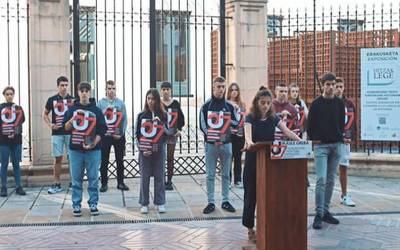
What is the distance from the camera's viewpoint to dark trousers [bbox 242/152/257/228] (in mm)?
6301

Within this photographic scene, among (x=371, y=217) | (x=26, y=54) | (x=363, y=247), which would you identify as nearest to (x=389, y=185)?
(x=371, y=217)

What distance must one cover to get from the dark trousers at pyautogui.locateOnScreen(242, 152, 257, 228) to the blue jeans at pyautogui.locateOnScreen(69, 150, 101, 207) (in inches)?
97.1

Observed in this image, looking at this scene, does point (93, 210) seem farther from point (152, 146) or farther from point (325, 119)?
point (325, 119)

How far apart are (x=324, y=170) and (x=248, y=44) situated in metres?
4.46

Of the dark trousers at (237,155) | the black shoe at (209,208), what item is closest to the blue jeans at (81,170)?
the black shoe at (209,208)

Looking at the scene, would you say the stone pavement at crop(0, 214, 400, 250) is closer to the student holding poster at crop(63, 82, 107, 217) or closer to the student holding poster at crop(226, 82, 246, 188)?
the student holding poster at crop(63, 82, 107, 217)

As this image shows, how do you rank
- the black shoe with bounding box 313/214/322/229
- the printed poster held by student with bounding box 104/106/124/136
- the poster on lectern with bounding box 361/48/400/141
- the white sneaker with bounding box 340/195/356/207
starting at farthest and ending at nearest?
the poster on lectern with bounding box 361/48/400/141, the printed poster held by student with bounding box 104/106/124/136, the white sneaker with bounding box 340/195/356/207, the black shoe with bounding box 313/214/322/229

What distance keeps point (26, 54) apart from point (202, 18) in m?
3.34

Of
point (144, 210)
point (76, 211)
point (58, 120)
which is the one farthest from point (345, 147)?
point (58, 120)

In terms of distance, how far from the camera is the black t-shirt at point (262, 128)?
6.32m

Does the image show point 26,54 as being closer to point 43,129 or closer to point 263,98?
point 43,129

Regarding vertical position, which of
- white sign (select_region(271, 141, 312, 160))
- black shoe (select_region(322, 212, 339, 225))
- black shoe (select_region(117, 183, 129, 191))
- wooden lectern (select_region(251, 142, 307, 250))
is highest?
white sign (select_region(271, 141, 312, 160))

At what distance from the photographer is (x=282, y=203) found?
571 cm

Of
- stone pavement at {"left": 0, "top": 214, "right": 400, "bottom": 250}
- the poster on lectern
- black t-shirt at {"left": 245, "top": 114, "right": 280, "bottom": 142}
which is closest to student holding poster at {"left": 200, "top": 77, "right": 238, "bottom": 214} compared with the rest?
stone pavement at {"left": 0, "top": 214, "right": 400, "bottom": 250}
